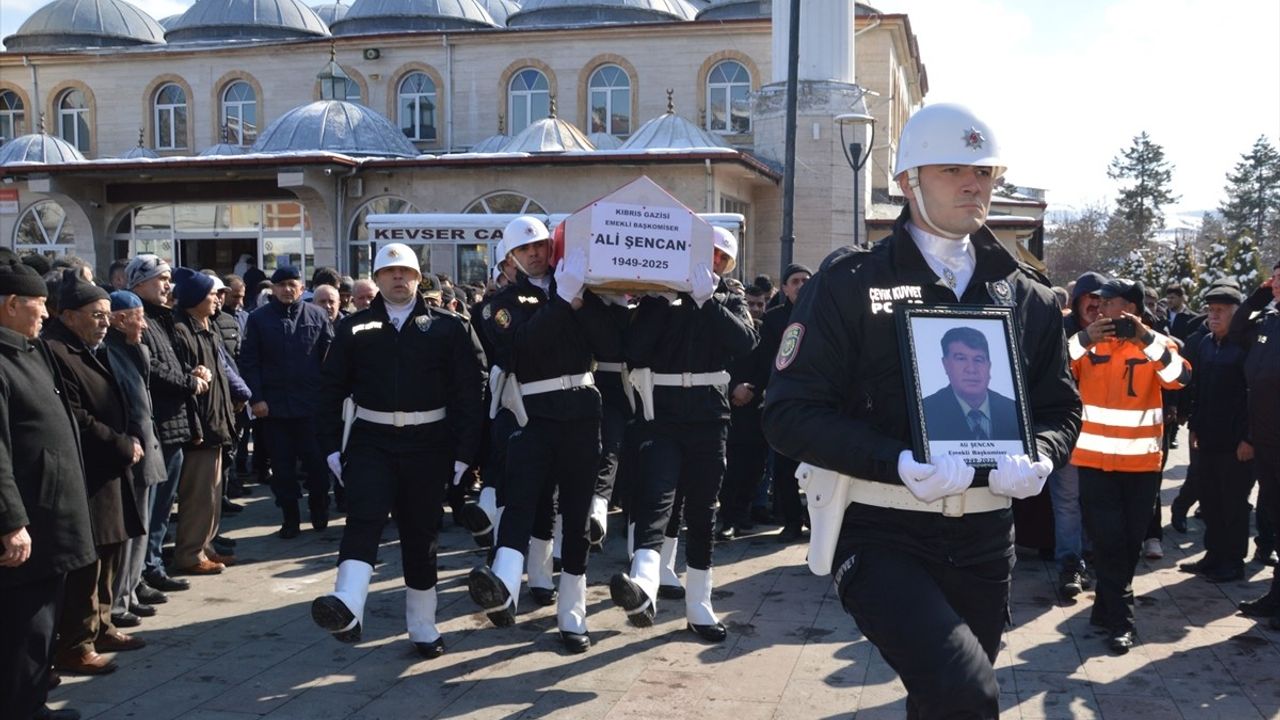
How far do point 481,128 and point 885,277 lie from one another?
138 feet

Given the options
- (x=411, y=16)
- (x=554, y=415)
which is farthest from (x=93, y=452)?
(x=411, y=16)

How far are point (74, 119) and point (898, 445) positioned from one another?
51959mm

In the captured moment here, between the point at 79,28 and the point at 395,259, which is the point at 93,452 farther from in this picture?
the point at 79,28

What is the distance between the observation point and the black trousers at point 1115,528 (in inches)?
272

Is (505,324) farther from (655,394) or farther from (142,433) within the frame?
(142,433)

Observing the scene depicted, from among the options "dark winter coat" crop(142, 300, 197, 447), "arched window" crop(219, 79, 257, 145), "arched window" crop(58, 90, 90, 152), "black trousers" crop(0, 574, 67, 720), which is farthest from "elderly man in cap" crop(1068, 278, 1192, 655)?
"arched window" crop(58, 90, 90, 152)

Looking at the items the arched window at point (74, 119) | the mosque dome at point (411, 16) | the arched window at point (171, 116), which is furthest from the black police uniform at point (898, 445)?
the arched window at point (74, 119)

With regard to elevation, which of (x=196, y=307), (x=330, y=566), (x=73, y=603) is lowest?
(x=330, y=566)

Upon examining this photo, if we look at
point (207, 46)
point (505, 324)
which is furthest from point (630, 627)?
point (207, 46)

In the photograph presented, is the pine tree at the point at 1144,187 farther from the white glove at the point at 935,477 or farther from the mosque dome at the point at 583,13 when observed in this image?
the white glove at the point at 935,477

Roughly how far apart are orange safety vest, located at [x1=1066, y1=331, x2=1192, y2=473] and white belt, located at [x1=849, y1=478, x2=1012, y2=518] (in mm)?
3877

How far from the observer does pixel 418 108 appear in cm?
4534

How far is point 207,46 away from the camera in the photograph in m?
47.0

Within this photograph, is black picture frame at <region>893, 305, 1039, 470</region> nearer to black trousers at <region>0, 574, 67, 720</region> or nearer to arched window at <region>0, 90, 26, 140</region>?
black trousers at <region>0, 574, 67, 720</region>
